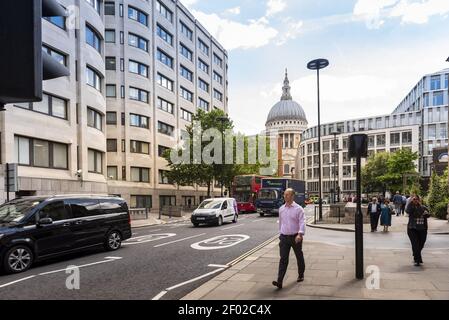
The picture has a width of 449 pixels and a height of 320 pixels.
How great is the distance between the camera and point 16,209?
31.3 feet

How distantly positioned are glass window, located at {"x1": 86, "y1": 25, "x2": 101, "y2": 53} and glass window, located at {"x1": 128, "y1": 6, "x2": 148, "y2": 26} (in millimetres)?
11778

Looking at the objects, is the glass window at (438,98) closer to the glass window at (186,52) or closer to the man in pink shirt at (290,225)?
the glass window at (186,52)

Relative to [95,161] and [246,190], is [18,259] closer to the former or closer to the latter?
[95,161]

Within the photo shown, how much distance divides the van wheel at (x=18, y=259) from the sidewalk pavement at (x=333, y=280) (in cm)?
475

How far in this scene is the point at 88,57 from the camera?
26.9 m

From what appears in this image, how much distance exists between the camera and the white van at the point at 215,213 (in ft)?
65.4

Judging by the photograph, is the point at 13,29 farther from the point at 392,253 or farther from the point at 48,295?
the point at 392,253

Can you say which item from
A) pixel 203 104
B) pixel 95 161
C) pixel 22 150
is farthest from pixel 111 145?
pixel 203 104

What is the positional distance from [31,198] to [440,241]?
43.9 feet

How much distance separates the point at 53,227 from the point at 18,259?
1.18m

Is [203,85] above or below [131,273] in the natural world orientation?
above

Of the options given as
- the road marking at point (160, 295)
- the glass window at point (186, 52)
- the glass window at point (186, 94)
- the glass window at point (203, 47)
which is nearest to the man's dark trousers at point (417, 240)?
the road marking at point (160, 295)

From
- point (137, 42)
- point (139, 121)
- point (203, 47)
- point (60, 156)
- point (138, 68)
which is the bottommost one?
point (60, 156)
